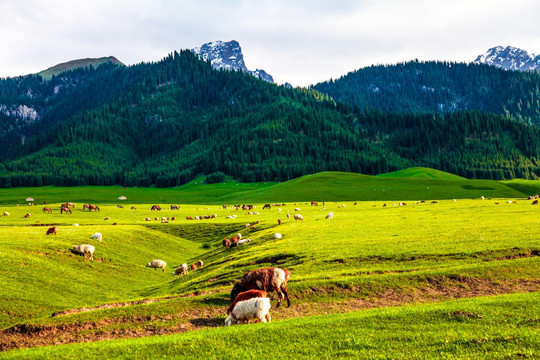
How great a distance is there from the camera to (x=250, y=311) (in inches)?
877

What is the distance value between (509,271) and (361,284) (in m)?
10.9

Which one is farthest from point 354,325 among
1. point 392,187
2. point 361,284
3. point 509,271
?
point 392,187

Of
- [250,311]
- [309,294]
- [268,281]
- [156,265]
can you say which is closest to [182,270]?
[156,265]

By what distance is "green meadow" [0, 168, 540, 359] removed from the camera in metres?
17.3

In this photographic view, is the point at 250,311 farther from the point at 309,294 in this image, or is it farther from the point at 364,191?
the point at 364,191

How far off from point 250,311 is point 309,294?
649 cm

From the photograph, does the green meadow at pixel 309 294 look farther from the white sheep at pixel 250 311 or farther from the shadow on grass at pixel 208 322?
the white sheep at pixel 250 311

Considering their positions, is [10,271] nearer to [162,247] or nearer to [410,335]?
[162,247]

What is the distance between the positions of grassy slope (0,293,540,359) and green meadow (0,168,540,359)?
0.24 ft

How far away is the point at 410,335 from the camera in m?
17.3

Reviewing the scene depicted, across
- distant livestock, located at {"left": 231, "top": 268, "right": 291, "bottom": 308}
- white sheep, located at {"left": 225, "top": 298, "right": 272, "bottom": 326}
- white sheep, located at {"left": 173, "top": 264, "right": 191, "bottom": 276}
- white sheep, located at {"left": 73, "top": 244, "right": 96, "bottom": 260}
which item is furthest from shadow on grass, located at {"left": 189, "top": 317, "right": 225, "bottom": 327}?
white sheep, located at {"left": 73, "top": 244, "right": 96, "bottom": 260}

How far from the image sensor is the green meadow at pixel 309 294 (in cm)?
1730

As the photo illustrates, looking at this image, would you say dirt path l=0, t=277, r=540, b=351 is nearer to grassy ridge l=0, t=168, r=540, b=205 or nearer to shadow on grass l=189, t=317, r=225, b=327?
shadow on grass l=189, t=317, r=225, b=327

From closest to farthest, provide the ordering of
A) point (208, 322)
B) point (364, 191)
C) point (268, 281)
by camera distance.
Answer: point (208, 322), point (268, 281), point (364, 191)
